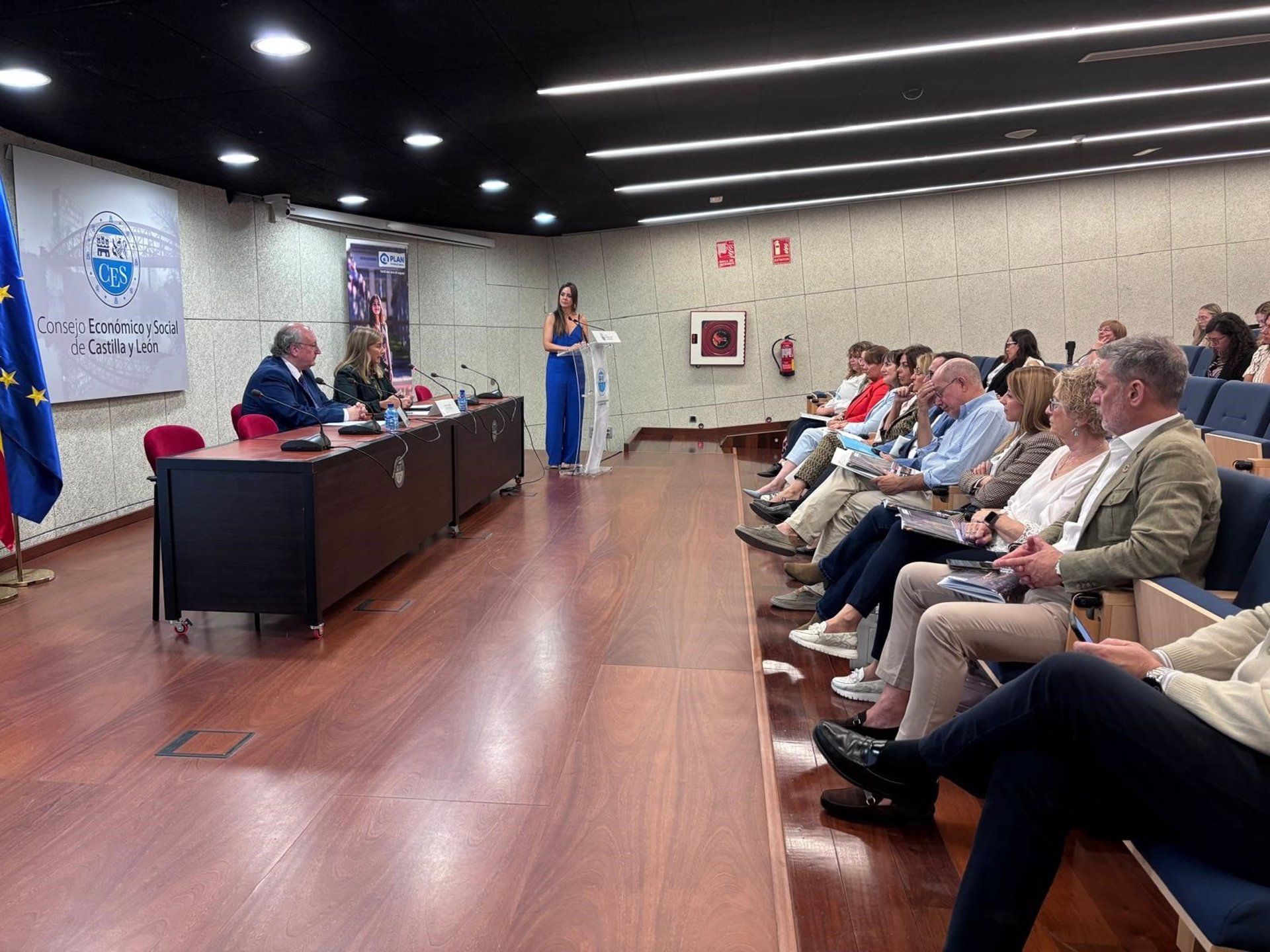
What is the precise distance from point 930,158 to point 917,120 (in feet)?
5.35

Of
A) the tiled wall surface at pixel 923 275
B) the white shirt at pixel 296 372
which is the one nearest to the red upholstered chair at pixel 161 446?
the white shirt at pixel 296 372

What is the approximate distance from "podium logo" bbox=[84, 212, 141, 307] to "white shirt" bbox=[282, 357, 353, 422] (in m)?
1.68

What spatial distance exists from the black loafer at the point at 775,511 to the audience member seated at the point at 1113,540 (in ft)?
8.66

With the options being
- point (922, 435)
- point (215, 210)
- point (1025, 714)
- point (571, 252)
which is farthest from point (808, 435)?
point (571, 252)

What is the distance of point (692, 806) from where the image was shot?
245 cm

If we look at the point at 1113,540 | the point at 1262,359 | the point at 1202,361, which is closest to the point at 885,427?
the point at 1262,359

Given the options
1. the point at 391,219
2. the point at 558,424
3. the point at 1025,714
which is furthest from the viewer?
the point at 391,219

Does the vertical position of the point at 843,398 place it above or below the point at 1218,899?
above

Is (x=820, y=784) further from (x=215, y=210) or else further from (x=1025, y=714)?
(x=215, y=210)

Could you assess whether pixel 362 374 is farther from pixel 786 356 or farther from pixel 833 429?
pixel 786 356

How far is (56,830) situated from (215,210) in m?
5.85

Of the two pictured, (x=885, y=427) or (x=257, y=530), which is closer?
(x=257, y=530)

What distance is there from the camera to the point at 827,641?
363 centimetres

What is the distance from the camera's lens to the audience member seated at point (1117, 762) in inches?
54.9
